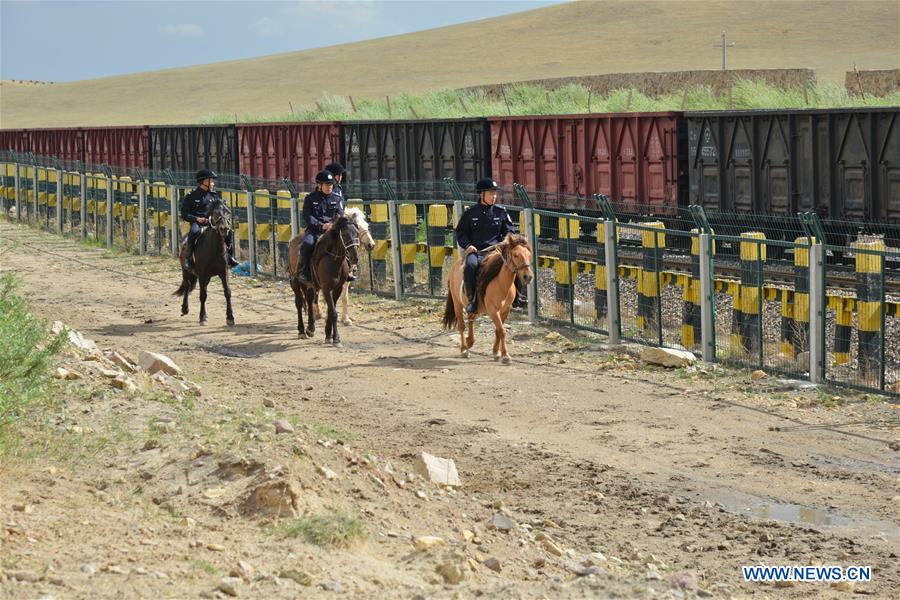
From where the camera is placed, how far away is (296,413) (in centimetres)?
1230

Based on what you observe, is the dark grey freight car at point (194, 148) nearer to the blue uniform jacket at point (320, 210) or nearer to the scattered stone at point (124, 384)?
the blue uniform jacket at point (320, 210)

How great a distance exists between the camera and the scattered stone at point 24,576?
658cm

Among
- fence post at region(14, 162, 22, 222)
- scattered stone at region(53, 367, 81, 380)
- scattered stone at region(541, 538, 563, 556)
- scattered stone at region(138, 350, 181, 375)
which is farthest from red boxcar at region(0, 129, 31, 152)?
scattered stone at region(541, 538, 563, 556)

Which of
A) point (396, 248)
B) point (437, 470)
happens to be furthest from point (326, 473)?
point (396, 248)

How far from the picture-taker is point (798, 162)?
2381 centimetres

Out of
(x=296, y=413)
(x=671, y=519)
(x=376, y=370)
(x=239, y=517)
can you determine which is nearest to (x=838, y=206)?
(x=376, y=370)

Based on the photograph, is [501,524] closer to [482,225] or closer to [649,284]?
[482,225]

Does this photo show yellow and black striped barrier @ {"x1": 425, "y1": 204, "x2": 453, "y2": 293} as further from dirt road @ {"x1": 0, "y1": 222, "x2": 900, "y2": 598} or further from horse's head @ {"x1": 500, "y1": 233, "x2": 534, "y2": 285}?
horse's head @ {"x1": 500, "y1": 233, "x2": 534, "y2": 285}

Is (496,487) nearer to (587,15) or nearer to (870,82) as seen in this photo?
(870,82)

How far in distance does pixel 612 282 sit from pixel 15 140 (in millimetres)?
57162

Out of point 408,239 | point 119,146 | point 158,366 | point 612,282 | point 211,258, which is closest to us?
point 158,366

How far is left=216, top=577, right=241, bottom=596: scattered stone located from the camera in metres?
6.62

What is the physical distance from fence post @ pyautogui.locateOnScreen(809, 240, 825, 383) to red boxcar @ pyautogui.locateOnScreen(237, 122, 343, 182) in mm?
26078

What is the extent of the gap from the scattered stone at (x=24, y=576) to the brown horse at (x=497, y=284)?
26.9 feet
